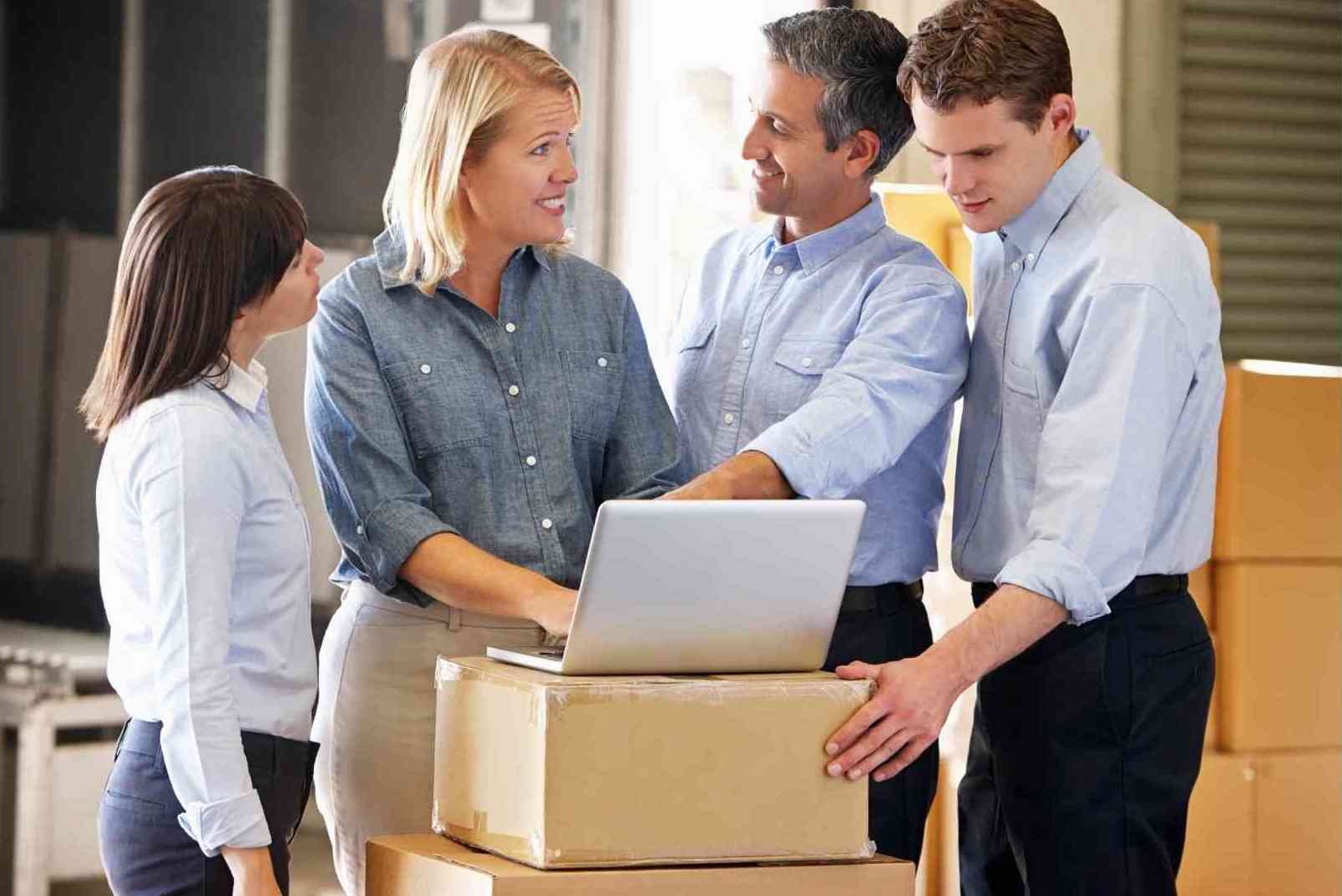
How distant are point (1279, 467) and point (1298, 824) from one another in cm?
62

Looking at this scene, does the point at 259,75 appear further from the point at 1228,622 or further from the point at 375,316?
the point at 1228,622

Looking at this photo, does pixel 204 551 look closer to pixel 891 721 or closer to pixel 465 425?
pixel 465 425

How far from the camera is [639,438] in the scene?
70.4 inches

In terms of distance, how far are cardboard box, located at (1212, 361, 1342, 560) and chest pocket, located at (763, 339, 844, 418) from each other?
123cm

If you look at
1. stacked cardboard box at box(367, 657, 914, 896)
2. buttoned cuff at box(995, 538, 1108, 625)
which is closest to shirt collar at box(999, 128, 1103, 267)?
buttoned cuff at box(995, 538, 1108, 625)

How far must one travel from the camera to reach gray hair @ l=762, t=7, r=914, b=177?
1.89 metres

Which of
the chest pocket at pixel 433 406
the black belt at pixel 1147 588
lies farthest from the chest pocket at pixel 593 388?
the black belt at pixel 1147 588

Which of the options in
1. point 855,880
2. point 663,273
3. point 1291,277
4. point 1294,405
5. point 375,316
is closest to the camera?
point 855,880

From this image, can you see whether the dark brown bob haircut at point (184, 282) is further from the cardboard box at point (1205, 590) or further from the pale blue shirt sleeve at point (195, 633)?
the cardboard box at point (1205, 590)

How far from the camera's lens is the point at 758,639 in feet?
4.62

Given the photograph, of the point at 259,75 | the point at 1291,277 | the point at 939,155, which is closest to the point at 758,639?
A: the point at 939,155

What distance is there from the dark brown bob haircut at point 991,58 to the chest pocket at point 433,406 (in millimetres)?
570

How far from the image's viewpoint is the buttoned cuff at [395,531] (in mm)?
1613

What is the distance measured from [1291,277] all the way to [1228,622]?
1.08 metres
